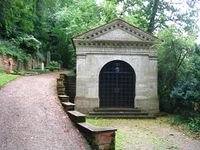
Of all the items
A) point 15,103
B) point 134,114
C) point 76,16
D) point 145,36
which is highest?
point 76,16

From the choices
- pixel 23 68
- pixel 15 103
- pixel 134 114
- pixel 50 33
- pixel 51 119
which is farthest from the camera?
pixel 50 33

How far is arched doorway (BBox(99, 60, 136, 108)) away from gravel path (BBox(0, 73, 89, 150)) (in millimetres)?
7734

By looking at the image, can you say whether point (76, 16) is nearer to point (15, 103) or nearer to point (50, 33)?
point (50, 33)

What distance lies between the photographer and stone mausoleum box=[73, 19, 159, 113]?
23000 mm

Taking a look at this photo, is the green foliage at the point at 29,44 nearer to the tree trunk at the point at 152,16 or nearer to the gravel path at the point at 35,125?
the tree trunk at the point at 152,16

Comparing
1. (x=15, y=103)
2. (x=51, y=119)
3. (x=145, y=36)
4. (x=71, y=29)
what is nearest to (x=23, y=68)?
(x=71, y=29)

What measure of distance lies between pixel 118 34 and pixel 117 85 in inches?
141

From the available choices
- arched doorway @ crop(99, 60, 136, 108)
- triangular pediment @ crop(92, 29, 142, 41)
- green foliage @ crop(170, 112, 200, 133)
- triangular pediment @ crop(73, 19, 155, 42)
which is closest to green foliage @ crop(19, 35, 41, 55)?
triangular pediment @ crop(73, 19, 155, 42)

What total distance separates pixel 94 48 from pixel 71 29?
12429 mm

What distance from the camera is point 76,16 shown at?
34406 mm

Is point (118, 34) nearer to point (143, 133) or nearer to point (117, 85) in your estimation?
point (117, 85)

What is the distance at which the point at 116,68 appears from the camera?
2323 cm

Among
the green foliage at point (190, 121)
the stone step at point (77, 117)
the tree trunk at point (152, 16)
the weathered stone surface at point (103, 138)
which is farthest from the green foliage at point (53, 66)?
the weathered stone surface at point (103, 138)

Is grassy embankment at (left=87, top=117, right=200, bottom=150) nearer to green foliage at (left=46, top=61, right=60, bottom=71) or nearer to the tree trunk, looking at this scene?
the tree trunk
